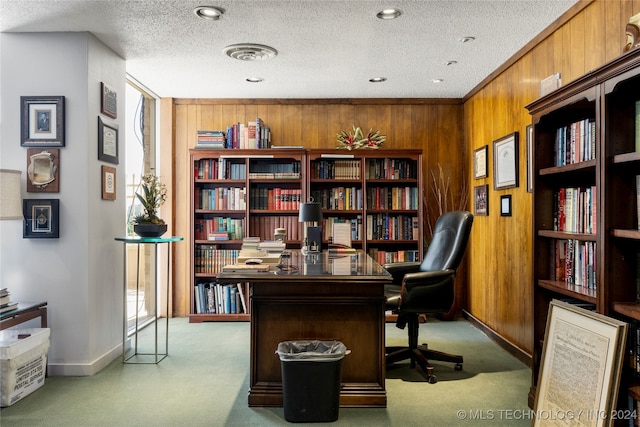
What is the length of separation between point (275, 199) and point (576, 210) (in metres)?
3.29

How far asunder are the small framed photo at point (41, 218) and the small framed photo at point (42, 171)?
3.4 inches

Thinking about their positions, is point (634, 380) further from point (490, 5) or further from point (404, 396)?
point (490, 5)

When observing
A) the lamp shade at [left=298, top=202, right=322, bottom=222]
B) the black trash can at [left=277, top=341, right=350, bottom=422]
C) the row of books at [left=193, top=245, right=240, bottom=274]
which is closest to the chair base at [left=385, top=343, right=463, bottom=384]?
the black trash can at [left=277, top=341, right=350, bottom=422]

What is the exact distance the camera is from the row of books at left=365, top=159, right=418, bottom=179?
519cm

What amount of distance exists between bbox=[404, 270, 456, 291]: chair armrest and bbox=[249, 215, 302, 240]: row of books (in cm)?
210

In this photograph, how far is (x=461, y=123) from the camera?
5.40 m

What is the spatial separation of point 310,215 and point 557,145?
204 centimetres

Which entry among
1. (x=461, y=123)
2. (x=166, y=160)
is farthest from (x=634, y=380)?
(x=166, y=160)

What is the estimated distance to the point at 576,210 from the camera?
2426 mm

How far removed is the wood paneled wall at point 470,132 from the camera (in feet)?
12.0

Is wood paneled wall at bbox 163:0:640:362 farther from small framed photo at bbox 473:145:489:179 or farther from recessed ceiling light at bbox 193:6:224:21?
recessed ceiling light at bbox 193:6:224:21

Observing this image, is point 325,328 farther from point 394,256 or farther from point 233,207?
point 233,207

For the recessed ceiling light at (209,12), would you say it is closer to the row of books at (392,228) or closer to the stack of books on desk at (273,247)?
the stack of books on desk at (273,247)

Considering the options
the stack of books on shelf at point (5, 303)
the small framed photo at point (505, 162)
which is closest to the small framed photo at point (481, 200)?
the small framed photo at point (505, 162)
